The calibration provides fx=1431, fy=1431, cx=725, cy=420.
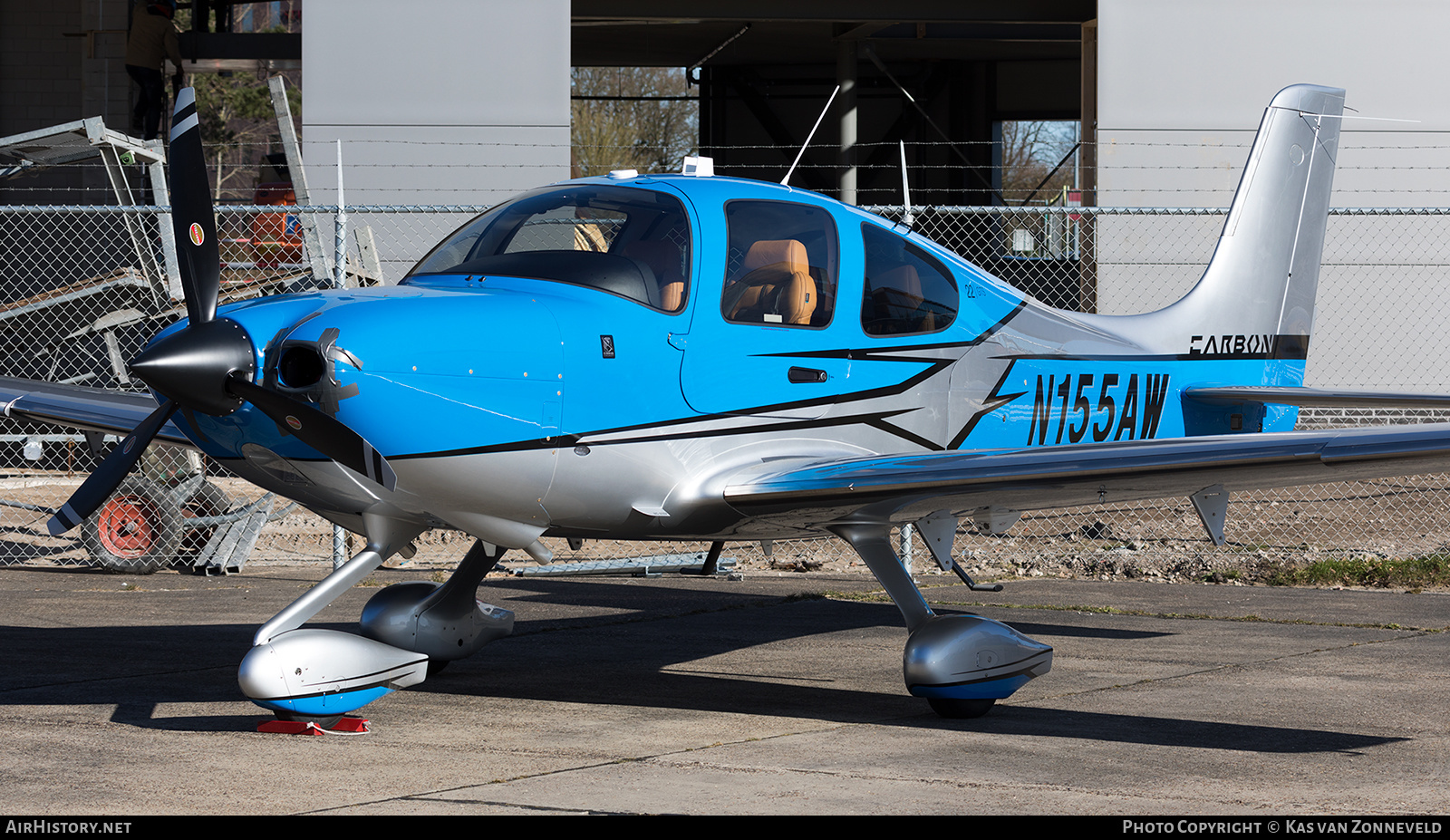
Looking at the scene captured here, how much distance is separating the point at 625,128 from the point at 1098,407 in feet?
113

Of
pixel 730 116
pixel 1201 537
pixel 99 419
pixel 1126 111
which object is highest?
pixel 730 116

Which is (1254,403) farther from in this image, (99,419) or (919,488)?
(99,419)

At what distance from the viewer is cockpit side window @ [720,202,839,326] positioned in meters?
6.11

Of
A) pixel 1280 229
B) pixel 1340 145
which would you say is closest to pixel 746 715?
pixel 1280 229

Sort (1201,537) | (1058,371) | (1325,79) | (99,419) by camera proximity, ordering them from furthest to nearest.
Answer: (1325,79)
(1201,537)
(1058,371)
(99,419)

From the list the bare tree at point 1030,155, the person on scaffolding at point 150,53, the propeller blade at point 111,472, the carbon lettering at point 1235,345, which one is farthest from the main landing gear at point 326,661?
the bare tree at point 1030,155

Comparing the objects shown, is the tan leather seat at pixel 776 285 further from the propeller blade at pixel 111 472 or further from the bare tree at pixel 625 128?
the bare tree at pixel 625 128

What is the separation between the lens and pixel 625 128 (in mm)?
40688

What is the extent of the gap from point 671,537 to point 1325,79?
11.1 metres

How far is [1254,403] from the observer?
8.14 metres

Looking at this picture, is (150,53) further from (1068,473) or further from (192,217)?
(1068,473)

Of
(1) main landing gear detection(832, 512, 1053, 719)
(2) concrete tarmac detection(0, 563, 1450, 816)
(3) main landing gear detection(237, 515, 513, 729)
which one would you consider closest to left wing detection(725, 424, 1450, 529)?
(1) main landing gear detection(832, 512, 1053, 719)

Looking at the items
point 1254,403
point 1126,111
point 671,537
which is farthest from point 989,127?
point 671,537

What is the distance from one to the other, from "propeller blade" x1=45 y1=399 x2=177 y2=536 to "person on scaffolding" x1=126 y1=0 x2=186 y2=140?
15.3 metres
